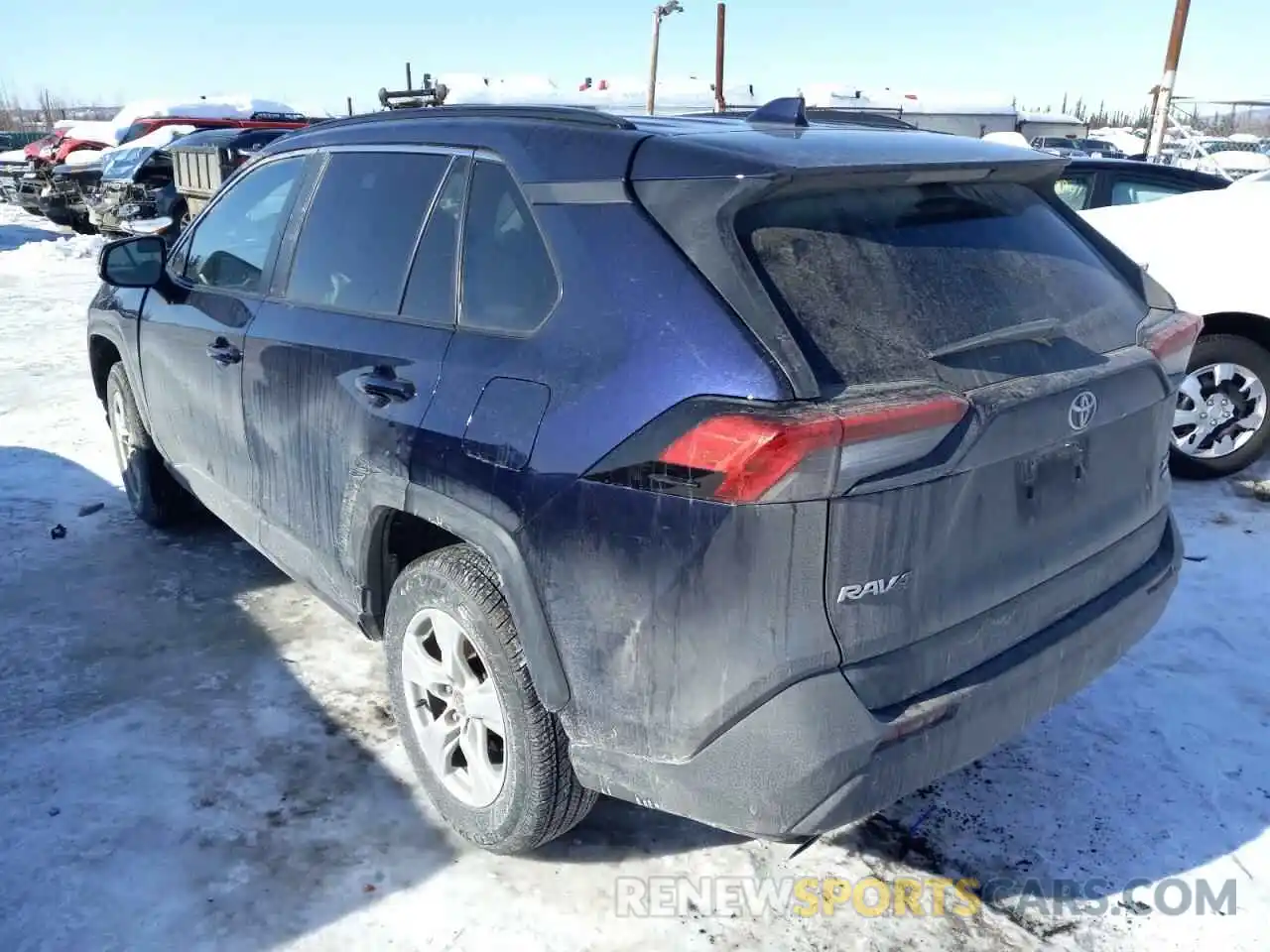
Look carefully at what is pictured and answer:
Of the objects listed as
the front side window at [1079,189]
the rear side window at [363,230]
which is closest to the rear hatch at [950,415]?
the rear side window at [363,230]

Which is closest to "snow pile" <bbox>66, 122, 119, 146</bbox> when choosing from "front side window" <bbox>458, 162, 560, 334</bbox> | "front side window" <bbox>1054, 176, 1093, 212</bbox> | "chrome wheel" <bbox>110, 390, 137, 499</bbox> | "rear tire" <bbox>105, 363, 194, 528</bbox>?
"chrome wheel" <bbox>110, 390, 137, 499</bbox>

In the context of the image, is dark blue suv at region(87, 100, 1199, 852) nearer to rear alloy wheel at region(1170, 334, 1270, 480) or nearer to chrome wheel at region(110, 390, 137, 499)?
chrome wheel at region(110, 390, 137, 499)

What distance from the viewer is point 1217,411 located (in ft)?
18.0

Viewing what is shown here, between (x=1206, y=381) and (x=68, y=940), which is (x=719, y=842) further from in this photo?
(x=1206, y=381)

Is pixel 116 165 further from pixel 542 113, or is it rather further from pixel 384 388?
pixel 542 113

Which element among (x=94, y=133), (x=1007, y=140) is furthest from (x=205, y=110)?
(x=1007, y=140)

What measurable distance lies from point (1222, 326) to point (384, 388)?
15.2 feet

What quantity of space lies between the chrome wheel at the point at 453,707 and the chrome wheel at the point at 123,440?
2.78 m

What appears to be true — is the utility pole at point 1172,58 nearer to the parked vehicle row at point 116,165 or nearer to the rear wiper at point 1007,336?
the parked vehicle row at point 116,165

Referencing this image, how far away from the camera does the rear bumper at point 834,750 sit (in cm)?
201

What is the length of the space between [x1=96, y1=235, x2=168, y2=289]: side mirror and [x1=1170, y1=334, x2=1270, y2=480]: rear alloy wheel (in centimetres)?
503

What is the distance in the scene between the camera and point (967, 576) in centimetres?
218

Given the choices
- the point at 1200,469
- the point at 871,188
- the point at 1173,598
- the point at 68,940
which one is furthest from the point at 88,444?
the point at 1200,469

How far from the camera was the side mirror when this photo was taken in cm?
415
